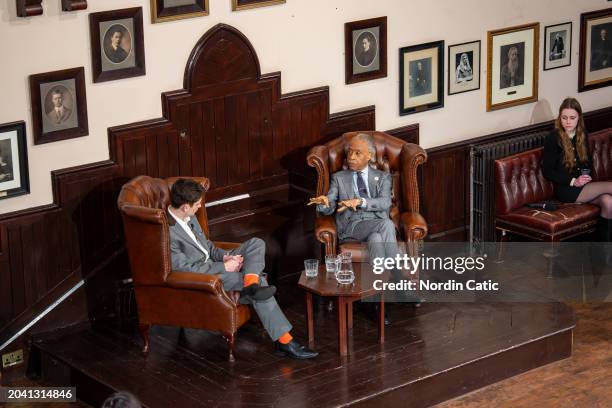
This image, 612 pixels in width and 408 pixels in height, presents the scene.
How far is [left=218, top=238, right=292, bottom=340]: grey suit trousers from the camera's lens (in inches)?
287

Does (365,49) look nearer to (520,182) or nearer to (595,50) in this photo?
(520,182)

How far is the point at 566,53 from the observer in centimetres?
988

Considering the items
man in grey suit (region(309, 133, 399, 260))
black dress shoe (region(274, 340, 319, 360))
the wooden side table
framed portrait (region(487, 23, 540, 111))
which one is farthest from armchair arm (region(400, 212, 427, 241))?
framed portrait (region(487, 23, 540, 111))

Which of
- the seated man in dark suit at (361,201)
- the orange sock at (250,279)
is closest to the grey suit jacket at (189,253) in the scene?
the orange sock at (250,279)

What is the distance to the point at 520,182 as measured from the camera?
918 centimetres

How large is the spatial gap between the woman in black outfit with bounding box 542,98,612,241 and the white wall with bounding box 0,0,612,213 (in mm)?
649

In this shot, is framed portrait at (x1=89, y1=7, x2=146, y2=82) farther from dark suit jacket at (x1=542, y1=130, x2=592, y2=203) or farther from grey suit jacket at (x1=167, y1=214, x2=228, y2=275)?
dark suit jacket at (x1=542, y1=130, x2=592, y2=203)

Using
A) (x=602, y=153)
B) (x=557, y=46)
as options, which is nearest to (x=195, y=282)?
(x=602, y=153)

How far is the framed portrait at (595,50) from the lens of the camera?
9930mm

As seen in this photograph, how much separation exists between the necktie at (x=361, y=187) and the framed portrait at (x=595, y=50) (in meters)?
2.71

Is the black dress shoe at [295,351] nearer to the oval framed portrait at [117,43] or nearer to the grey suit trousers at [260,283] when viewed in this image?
the grey suit trousers at [260,283]

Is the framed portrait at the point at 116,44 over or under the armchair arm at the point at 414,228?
over

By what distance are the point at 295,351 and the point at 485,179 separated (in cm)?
275

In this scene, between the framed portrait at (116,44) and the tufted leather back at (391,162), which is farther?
the tufted leather back at (391,162)
